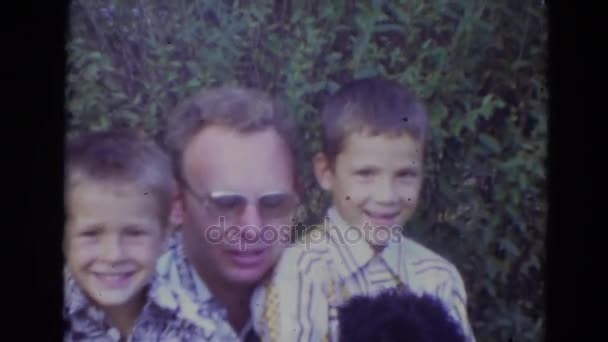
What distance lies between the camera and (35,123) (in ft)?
8.19

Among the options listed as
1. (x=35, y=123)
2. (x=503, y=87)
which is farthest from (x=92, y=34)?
(x=503, y=87)

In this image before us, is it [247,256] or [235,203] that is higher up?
[235,203]

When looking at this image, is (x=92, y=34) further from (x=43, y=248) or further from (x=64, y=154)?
(x=43, y=248)

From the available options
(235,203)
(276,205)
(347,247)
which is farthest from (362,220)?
(235,203)

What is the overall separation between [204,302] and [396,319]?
0.51 metres

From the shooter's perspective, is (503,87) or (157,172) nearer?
(157,172)

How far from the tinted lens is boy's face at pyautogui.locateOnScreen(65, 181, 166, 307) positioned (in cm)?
27

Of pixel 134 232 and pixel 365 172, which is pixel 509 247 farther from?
pixel 134 232

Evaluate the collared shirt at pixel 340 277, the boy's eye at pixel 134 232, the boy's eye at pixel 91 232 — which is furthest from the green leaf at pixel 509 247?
the boy's eye at pixel 91 232

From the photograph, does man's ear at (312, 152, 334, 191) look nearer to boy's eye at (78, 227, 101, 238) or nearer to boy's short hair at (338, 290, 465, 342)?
boy's short hair at (338, 290, 465, 342)

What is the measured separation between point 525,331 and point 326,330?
0.59 meters

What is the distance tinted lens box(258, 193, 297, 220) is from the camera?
91.9 inches

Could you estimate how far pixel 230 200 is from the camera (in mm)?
2320

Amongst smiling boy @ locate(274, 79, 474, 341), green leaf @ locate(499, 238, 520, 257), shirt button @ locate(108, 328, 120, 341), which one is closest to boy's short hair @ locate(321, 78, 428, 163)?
smiling boy @ locate(274, 79, 474, 341)
